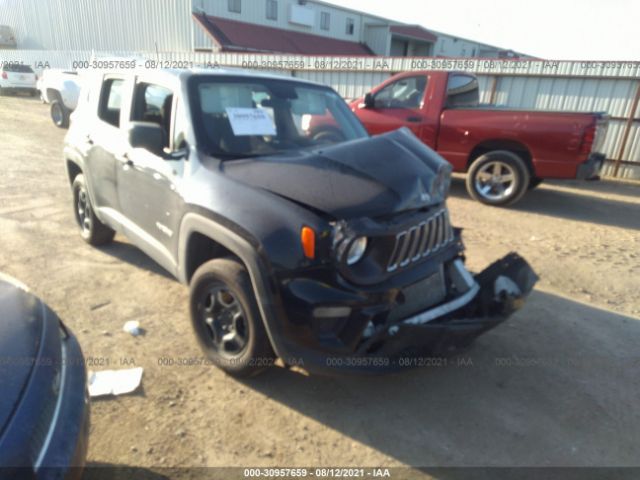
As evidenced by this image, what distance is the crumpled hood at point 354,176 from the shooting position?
7.93 feet

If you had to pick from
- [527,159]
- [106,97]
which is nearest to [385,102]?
[527,159]

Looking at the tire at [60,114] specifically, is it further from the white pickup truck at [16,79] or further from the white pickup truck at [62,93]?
the white pickup truck at [16,79]

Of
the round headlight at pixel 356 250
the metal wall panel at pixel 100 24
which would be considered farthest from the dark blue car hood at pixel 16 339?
the metal wall panel at pixel 100 24

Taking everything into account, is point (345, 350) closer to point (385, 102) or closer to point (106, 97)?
point (106, 97)

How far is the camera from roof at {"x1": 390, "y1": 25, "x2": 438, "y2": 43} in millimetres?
37438

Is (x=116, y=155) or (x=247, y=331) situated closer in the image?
(x=247, y=331)

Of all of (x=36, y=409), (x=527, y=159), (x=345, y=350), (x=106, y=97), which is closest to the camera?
(x=36, y=409)

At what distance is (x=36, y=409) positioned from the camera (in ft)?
5.19

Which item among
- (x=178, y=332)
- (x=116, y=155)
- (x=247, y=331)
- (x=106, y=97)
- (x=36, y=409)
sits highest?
(x=106, y=97)

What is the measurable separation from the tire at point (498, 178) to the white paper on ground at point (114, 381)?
601cm

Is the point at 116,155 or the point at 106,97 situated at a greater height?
the point at 106,97

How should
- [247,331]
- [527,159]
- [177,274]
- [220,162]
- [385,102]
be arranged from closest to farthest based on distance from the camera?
[247,331]
[220,162]
[177,274]
[527,159]
[385,102]

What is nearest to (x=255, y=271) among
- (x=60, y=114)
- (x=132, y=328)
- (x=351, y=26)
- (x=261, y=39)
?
(x=132, y=328)

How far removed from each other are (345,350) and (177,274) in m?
1.56
